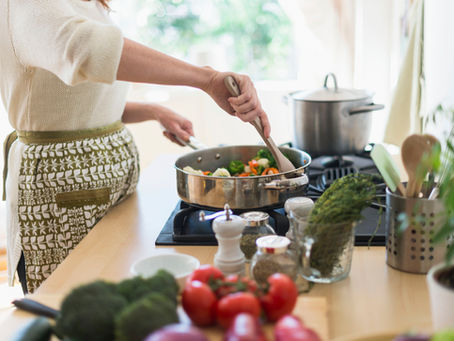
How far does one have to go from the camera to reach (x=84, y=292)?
2.20 ft

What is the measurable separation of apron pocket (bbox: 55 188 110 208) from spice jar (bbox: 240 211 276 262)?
49cm

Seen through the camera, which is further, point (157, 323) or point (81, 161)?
point (81, 161)

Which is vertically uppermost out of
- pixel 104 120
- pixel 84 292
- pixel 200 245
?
pixel 104 120

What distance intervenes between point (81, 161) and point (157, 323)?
0.79 m

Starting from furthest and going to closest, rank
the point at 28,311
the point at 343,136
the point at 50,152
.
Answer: the point at 343,136
the point at 50,152
the point at 28,311

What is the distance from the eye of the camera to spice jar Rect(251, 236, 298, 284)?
843mm

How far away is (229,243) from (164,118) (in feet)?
2.62

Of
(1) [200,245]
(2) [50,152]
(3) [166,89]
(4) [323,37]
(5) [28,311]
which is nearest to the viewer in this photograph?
(5) [28,311]

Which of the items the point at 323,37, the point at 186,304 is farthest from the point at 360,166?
the point at 323,37

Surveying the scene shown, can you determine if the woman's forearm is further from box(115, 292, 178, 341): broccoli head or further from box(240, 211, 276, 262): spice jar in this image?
box(115, 292, 178, 341): broccoli head

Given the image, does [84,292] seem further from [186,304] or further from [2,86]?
[2,86]

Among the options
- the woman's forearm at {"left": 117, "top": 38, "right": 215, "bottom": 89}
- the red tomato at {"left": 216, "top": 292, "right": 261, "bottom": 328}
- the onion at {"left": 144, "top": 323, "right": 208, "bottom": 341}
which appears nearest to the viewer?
the onion at {"left": 144, "top": 323, "right": 208, "bottom": 341}

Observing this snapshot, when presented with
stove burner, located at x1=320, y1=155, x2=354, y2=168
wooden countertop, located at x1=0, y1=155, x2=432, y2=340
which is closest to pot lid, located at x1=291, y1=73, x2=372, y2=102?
stove burner, located at x1=320, y1=155, x2=354, y2=168

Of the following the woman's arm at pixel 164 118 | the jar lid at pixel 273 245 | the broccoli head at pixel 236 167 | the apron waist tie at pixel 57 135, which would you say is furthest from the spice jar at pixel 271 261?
the woman's arm at pixel 164 118
